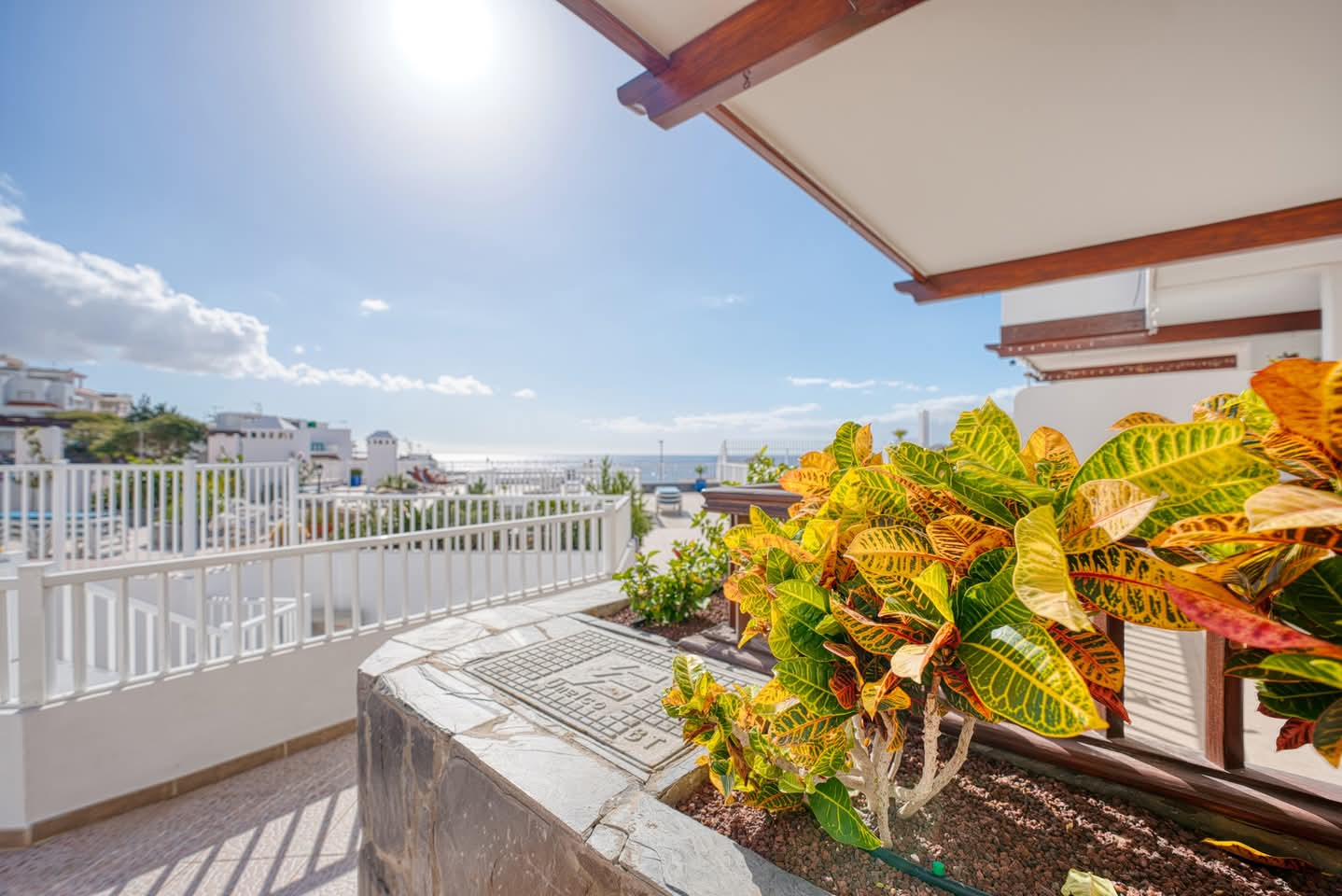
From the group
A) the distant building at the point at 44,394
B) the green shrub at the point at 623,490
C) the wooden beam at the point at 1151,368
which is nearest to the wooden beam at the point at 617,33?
the green shrub at the point at 623,490

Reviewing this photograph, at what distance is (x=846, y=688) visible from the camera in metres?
0.78

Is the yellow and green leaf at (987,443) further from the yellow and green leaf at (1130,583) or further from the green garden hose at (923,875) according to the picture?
the green garden hose at (923,875)

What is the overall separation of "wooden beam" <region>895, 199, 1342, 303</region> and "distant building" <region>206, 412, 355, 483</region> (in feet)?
29.0

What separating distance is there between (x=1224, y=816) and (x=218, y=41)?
1056 centimetres

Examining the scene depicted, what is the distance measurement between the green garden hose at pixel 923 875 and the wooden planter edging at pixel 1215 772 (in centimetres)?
51

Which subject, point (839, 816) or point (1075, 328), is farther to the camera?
point (1075, 328)

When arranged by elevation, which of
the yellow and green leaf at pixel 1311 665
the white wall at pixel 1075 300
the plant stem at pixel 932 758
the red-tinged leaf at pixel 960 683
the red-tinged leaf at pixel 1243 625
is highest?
the white wall at pixel 1075 300

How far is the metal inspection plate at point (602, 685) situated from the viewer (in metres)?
1.51

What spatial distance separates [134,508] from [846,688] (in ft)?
22.2

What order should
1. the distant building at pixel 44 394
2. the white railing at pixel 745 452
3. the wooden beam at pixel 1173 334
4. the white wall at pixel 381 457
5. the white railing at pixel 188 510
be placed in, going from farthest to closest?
the distant building at pixel 44 394
the white wall at pixel 381 457
the white railing at pixel 745 452
the wooden beam at pixel 1173 334
the white railing at pixel 188 510

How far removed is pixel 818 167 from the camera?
2.29 meters

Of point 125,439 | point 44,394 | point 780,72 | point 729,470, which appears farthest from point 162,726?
point 44,394

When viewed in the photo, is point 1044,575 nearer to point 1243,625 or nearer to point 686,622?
point 1243,625

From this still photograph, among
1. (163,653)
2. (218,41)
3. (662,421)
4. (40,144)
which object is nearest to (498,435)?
(662,421)
